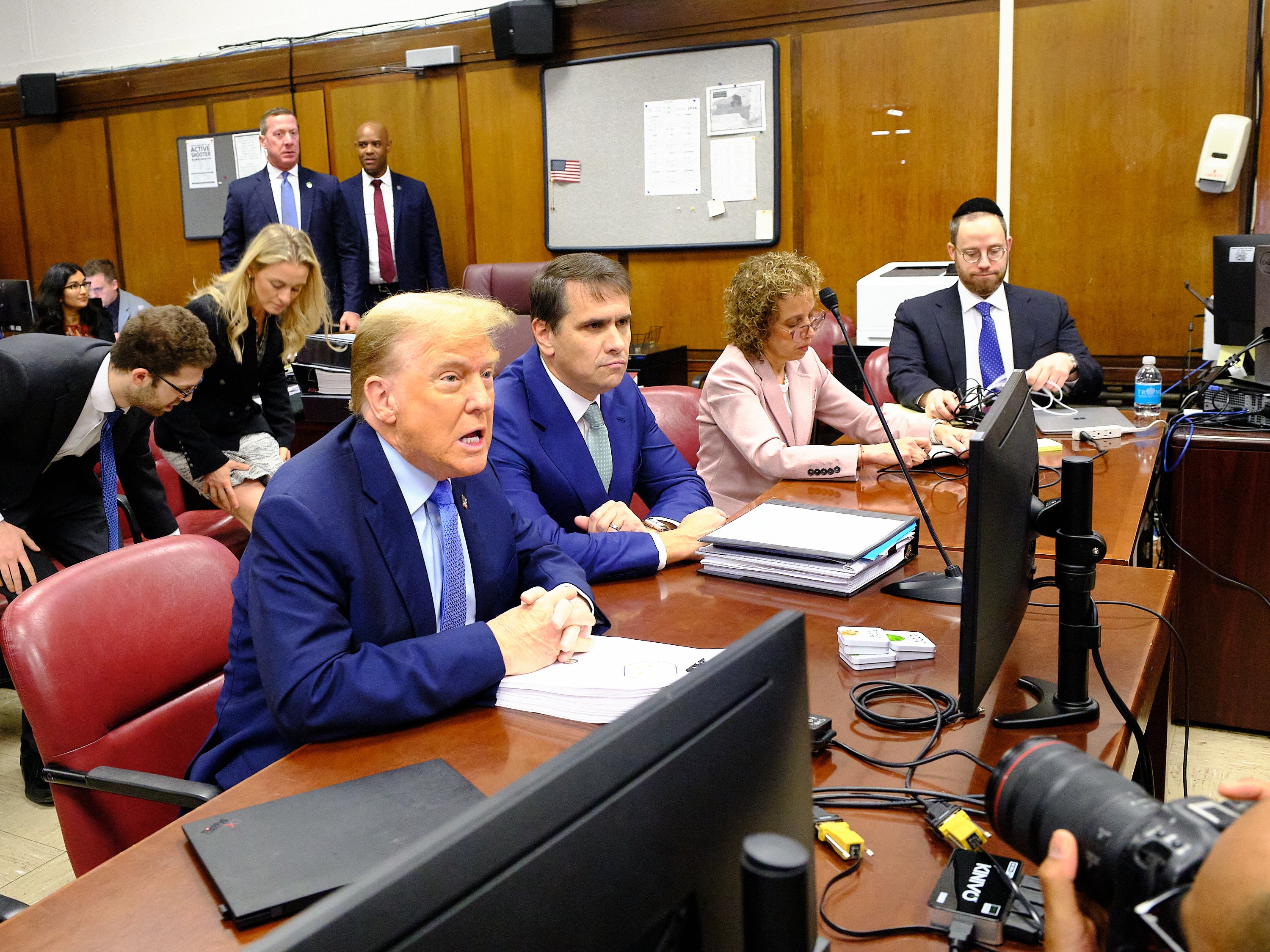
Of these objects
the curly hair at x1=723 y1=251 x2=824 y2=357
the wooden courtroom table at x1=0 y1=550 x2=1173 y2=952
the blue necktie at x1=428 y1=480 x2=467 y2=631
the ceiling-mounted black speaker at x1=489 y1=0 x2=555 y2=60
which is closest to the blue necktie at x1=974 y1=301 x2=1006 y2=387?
the curly hair at x1=723 y1=251 x2=824 y2=357

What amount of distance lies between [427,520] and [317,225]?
198 inches

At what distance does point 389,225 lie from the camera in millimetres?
6301

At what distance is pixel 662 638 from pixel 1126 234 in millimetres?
4237

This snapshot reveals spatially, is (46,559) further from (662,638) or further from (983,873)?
(983,873)

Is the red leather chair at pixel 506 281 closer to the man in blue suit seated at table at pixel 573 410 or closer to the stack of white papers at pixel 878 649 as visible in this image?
the man in blue suit seated at table at pixel 573 410

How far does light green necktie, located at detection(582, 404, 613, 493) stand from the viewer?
250 cm

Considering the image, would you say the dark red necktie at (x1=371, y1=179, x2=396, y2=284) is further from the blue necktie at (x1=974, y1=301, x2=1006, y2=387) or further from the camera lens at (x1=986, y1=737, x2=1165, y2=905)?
the camera lens at (x1=986, y1=737, x2=1165, y2=905)

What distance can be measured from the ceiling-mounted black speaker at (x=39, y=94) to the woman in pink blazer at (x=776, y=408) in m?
6.93

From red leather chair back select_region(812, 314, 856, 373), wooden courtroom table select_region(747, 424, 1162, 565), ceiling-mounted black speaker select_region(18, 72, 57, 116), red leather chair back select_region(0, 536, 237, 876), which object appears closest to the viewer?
red leather chair back select_region(0, 536, 237, 876)

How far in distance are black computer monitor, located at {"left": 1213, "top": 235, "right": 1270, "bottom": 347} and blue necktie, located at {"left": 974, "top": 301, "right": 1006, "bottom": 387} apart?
0.66 meters

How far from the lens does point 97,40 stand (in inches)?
303

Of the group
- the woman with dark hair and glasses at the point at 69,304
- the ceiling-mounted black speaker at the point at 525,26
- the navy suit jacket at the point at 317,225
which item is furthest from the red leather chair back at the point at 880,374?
the woman with dark hair and glasses at the point at 69,304

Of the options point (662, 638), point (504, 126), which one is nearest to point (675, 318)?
point (504, 126)

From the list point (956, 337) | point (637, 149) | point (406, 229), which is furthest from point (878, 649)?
point (406, 229)
